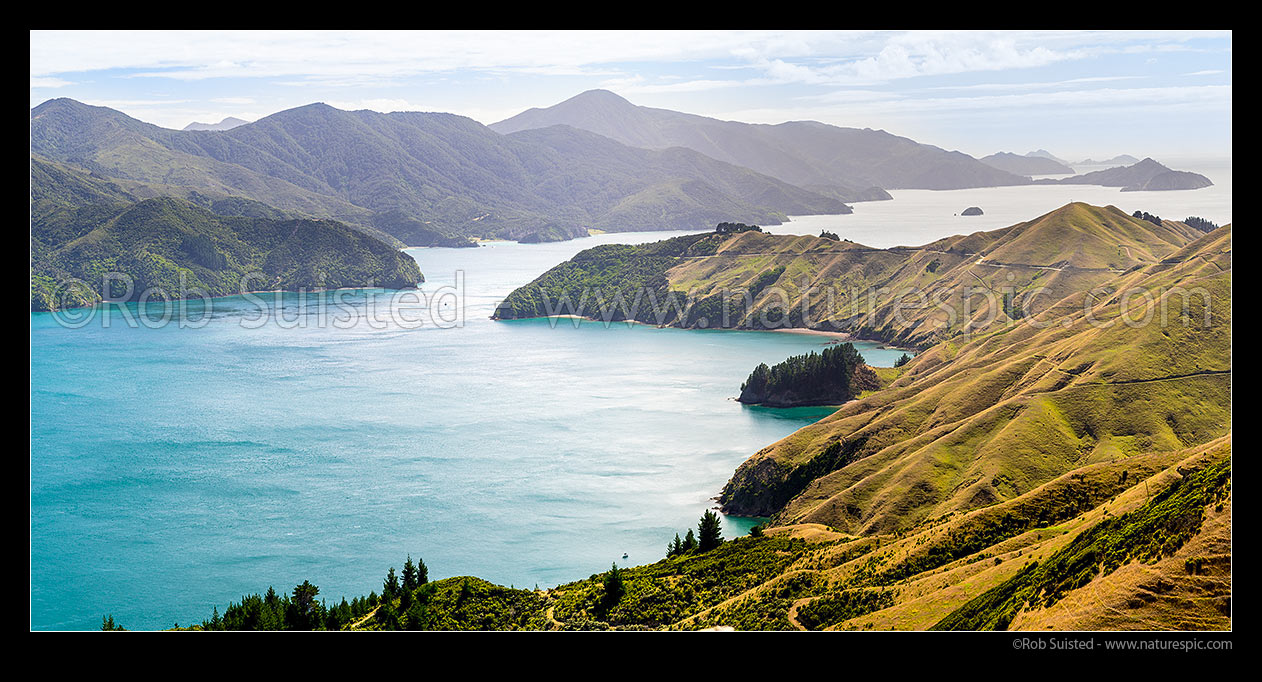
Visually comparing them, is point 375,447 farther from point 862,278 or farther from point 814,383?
point 862,278

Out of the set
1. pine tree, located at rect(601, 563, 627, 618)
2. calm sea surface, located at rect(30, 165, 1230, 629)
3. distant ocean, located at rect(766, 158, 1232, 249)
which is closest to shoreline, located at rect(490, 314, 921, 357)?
calm sea surface, located at rect(30, 165, 1230, 629)

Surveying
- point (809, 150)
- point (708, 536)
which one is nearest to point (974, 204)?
point (708, 536)

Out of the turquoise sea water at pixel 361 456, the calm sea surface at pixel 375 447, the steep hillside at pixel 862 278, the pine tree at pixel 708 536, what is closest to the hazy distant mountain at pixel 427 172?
the steep hillside at pixel 862 278

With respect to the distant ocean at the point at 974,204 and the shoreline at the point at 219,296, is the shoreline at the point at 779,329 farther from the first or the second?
the shoreline at the point at 219,296

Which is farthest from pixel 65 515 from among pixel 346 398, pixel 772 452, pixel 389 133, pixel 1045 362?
pixel 389 133

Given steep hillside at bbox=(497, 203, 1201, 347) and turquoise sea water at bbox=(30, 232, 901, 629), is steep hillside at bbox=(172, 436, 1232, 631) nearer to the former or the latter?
turquoise sea water at bbox=(30, 232, 901, 629)
